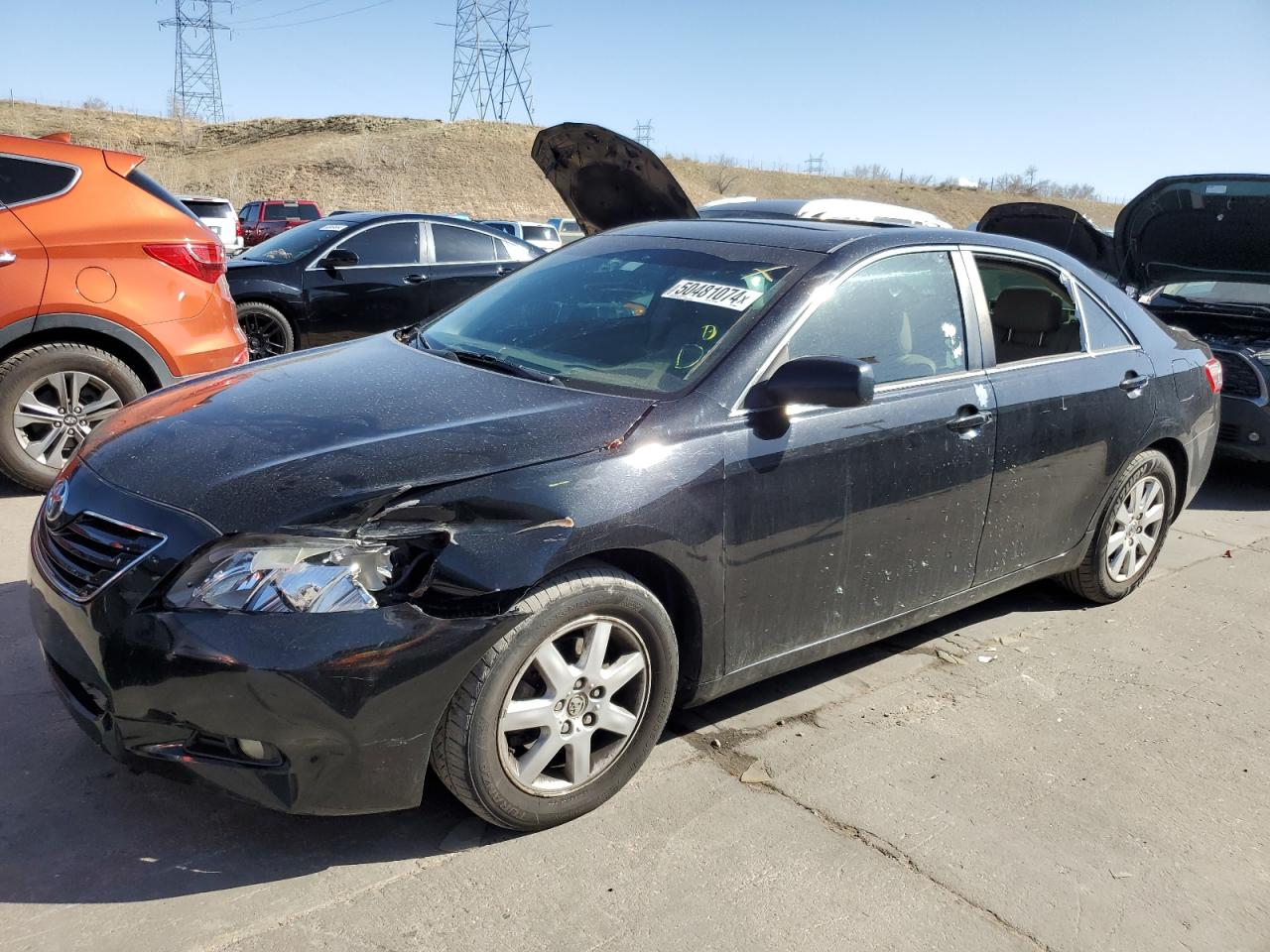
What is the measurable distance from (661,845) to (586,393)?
134cm

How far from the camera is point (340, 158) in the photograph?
59.4m

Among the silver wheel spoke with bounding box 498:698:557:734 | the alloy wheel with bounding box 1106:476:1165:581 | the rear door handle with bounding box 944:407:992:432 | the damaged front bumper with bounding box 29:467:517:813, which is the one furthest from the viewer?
the alloy wheel with bounding box 1106:476:1165:581

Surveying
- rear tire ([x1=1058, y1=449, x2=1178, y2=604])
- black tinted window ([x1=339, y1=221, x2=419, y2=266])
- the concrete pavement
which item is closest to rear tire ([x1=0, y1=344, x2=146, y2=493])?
the concrete pavement

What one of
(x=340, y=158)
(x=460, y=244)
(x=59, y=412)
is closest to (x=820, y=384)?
(x=59, y=412)

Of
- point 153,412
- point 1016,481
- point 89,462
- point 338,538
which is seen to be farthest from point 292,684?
point 1016,481

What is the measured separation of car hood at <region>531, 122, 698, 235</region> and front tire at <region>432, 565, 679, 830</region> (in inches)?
123

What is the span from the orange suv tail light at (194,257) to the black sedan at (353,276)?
332 centimetres

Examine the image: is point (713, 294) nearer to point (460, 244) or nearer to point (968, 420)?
point (968, 420)

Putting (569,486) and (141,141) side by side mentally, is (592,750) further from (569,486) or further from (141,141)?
(141,141)

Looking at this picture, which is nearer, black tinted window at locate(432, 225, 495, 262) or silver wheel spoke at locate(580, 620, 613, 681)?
silver wheel spoke at locate(580, 620, 613, 681)

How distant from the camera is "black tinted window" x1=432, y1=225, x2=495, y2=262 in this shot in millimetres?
10234

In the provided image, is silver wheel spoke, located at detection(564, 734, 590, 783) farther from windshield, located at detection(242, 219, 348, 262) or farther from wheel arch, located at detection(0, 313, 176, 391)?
windshield, located at detection(242, 219, 348, 262)

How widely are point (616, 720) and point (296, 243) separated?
8.05m

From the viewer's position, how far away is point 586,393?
3.26 m
